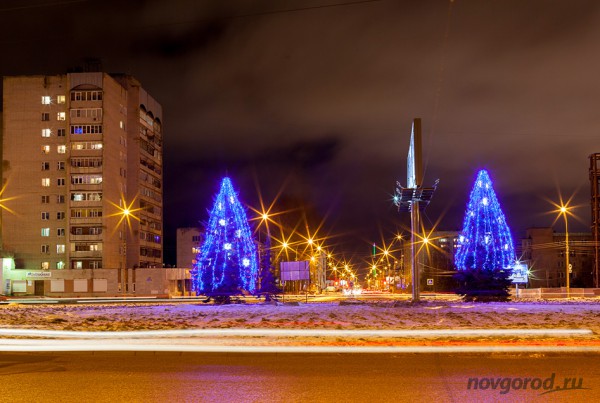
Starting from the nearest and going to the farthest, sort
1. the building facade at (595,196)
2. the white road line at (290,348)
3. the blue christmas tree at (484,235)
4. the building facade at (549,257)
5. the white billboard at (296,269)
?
1. the white road line at (290,348)
2. the white billboard at (296,269)
3. the blue christmas tree at (484,235)
4. the building facade at (595,196)
5. the building facade at (549,257)

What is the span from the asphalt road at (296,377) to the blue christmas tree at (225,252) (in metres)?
26.5

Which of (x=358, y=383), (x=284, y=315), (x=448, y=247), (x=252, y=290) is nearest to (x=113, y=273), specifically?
(x=252, y=290)

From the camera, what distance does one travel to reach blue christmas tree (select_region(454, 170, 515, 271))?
42.2 meters

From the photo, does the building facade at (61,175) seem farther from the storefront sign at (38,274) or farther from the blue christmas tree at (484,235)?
the blue christmas tree at (484,235)

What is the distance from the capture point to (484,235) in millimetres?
42719

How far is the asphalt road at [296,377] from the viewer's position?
32.4ft

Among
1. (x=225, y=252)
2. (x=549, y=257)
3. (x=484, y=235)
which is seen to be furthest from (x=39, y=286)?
(x=549, y=257)

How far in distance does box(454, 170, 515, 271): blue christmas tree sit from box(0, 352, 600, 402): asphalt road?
2789 cm

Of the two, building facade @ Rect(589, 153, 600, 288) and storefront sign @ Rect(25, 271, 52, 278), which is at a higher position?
building facade @ Rect(589, 153, 600, 288)

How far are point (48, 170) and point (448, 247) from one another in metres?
111

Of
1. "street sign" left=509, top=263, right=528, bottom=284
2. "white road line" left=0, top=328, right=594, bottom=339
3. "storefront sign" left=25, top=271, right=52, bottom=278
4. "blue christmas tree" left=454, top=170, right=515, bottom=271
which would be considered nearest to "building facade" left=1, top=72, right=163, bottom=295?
"storefront sign" left=25, top=271, right=52, bottom=278

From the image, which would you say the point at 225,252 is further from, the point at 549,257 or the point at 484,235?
the point at 549,257

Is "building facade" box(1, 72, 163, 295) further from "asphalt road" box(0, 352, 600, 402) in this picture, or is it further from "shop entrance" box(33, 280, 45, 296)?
"asphalt road" box(0, 352, 600, 402)

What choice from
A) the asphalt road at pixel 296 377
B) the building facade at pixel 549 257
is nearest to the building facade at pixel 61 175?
the asphalt road at pixel 296 377
